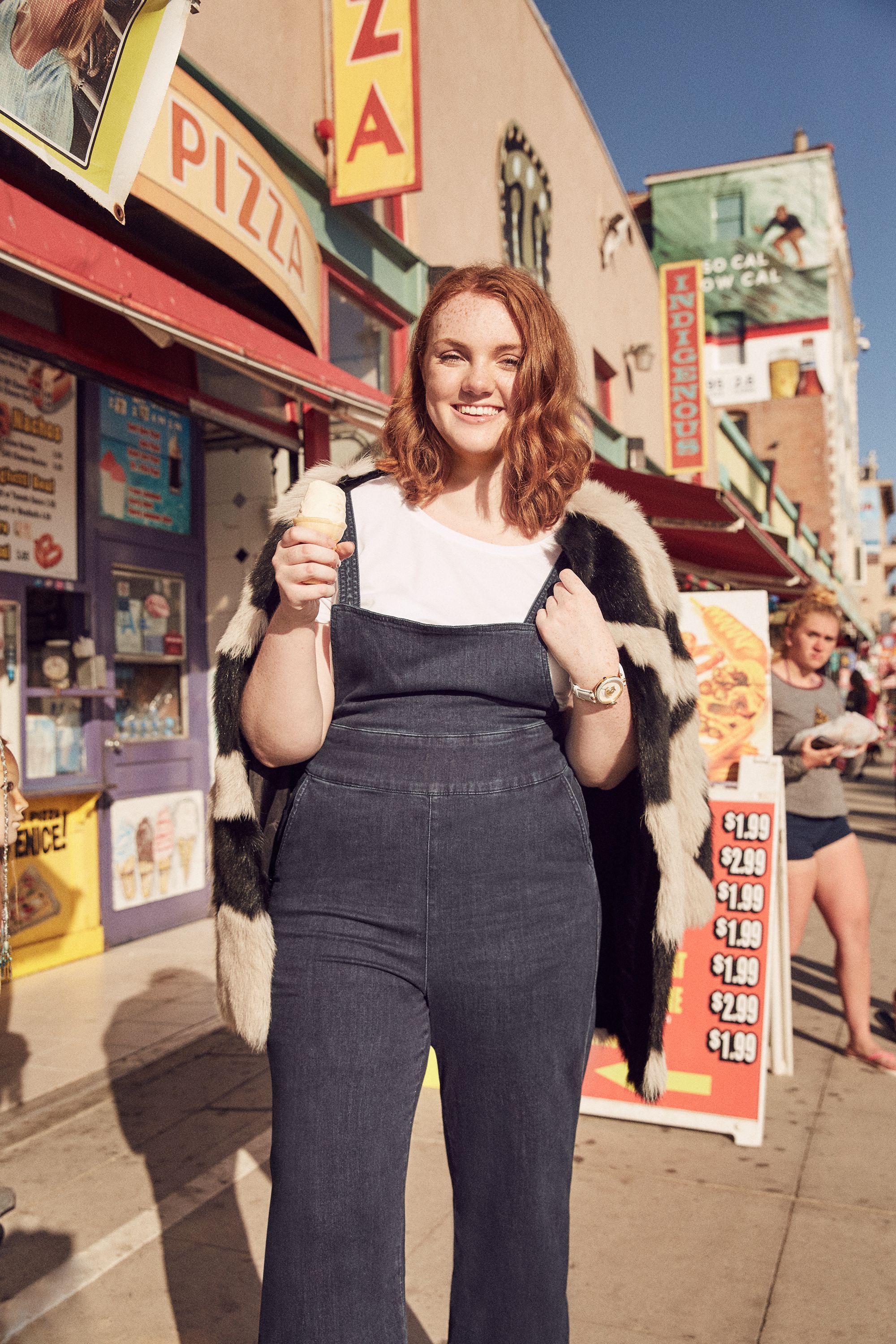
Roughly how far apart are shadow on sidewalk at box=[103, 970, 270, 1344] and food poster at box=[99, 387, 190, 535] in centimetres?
295

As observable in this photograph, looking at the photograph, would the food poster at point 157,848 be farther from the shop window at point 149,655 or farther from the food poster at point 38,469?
the food poster at point 38,469

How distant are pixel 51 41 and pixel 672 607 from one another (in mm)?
2246

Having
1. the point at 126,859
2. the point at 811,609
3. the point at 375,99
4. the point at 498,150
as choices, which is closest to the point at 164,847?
the point at 126,859

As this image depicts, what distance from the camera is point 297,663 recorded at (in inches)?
61.8

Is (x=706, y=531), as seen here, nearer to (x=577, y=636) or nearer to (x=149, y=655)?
(x=149, y=655)

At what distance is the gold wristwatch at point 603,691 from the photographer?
1.70 metres

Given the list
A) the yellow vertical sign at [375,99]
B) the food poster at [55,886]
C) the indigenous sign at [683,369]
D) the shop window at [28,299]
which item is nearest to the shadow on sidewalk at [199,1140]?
the food poster at [55,886]

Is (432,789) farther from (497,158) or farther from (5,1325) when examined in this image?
(497,158)

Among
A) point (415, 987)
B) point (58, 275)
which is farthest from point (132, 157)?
point (415, 987)

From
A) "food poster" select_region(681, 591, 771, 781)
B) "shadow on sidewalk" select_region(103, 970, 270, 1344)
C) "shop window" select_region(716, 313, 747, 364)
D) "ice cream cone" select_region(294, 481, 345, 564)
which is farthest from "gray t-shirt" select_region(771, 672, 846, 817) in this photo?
"shop window" select_region(716, 313, 747, 364)

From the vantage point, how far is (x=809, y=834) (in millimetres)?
4602

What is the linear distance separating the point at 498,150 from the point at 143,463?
20.2 feet

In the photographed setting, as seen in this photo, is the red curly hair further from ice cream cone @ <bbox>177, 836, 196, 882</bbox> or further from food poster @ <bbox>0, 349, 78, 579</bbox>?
ice cream cone @ <bbox>177, 836, 196, 882</bbox>

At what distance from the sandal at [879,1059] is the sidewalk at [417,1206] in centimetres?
5
